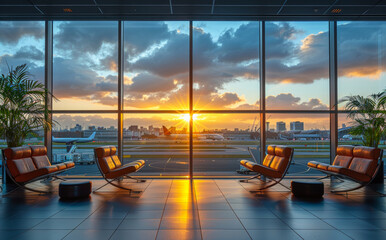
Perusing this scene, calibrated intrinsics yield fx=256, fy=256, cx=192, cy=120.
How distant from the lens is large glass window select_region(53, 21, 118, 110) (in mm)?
6223

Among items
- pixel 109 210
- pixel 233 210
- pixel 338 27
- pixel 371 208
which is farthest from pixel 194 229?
pixel 338 27

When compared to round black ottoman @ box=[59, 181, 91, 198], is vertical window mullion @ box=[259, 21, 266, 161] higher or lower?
higher

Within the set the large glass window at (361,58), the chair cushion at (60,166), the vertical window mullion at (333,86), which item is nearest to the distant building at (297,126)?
the vertical window mullion at (333,86)

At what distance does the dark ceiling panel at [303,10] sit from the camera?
18.7 ft

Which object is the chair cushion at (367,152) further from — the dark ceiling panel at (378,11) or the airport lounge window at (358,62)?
the dark ceiling panel at (378,11)

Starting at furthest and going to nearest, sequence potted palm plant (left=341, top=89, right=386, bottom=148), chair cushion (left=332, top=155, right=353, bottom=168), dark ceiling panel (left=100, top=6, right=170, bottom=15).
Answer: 1. dark ceiling panel (left=100, top=6, right=170, bottom=15)
2. potted palm plant (left=341, top=89, right=386, bottom=148)
3. chair cushion (left=332, top=155, right=353, bottom=168)

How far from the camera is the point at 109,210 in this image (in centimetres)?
364

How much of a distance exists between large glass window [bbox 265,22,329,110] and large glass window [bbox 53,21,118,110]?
3.86 meters

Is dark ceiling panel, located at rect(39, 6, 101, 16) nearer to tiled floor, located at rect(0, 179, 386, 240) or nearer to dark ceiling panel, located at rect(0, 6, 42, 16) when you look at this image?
dark ceiling panel, located at rect(0, 6, 42, 16)

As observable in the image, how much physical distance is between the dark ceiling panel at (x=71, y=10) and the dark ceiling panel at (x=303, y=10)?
4.29 meters

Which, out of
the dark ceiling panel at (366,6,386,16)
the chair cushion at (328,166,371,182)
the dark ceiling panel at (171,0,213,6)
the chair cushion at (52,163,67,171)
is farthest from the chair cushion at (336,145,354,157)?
the chair cushion at (52,163,67,171)

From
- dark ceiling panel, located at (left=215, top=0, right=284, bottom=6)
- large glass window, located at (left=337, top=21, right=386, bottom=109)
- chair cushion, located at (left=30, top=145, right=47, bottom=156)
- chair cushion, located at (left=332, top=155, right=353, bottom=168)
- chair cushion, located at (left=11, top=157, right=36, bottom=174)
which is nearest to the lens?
chair cushion, located at (left=11, top=157, right=36, bottom=174)

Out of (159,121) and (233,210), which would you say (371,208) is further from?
(159,121)

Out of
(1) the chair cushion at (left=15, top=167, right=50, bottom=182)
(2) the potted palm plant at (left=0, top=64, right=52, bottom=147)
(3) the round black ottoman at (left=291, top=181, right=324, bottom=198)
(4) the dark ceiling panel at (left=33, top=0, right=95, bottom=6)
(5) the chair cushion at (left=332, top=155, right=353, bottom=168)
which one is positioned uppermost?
(4) the dark ceiling panel at (left=33, top=0, right=95, bottom=6)
